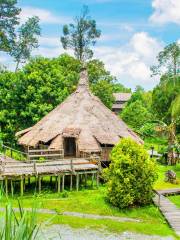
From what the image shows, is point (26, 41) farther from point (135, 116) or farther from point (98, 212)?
point (98, 212)

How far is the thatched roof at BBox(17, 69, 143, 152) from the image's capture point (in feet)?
109

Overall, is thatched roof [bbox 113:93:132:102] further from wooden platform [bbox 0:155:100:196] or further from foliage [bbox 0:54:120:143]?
wooden platform [bbox 0:155:100:196]

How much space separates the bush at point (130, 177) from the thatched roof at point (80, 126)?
6.65 meters

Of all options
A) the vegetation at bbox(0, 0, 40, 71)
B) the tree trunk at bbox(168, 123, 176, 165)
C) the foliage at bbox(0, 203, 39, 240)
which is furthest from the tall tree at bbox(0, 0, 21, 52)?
the foliage at bbox(0, 203, 39, 240)

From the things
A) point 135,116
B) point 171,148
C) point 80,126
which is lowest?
point 171,148

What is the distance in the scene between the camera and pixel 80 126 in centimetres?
3450

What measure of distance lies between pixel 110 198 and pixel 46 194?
464 cm

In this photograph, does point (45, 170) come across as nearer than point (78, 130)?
Yes

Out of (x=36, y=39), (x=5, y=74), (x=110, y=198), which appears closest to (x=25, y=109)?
(x=5, y=74)

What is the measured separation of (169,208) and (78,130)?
11.5m

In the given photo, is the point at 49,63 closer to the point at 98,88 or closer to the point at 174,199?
the point at 98,88

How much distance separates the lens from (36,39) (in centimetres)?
6575

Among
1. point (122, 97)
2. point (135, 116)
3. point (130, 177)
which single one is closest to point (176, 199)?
point (130, 177)

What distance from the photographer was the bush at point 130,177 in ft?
82.6
